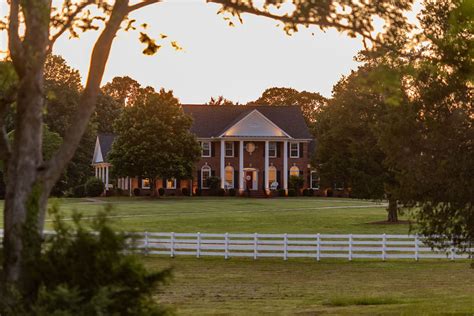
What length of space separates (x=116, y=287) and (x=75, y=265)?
1.65ft

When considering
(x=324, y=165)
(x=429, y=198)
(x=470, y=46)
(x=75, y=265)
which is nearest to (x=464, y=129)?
(x=429, y=198)

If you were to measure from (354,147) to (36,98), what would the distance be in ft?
128

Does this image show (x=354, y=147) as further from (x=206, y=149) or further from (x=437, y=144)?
(x=206, y=149)

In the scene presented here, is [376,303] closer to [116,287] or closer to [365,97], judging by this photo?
[116,287]

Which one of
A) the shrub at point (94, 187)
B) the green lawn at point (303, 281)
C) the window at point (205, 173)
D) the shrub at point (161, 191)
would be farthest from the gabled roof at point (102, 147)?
the green lawn at point (303, 281)

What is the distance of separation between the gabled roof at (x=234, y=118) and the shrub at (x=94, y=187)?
33.7ft

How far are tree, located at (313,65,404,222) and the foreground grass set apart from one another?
14.9 meters

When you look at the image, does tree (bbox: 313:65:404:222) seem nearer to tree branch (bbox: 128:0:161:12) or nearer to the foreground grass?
the foreground grass

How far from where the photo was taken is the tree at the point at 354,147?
48.1m

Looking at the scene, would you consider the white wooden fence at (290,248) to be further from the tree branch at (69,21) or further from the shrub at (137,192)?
the shrub at (137,192)

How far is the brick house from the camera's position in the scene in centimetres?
8425

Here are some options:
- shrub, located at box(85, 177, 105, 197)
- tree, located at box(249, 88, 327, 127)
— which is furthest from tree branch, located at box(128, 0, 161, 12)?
tree, located at box(249, 88, 327, 127)

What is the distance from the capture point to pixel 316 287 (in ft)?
82.3

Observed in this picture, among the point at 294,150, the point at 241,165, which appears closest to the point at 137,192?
the point at 241,165
